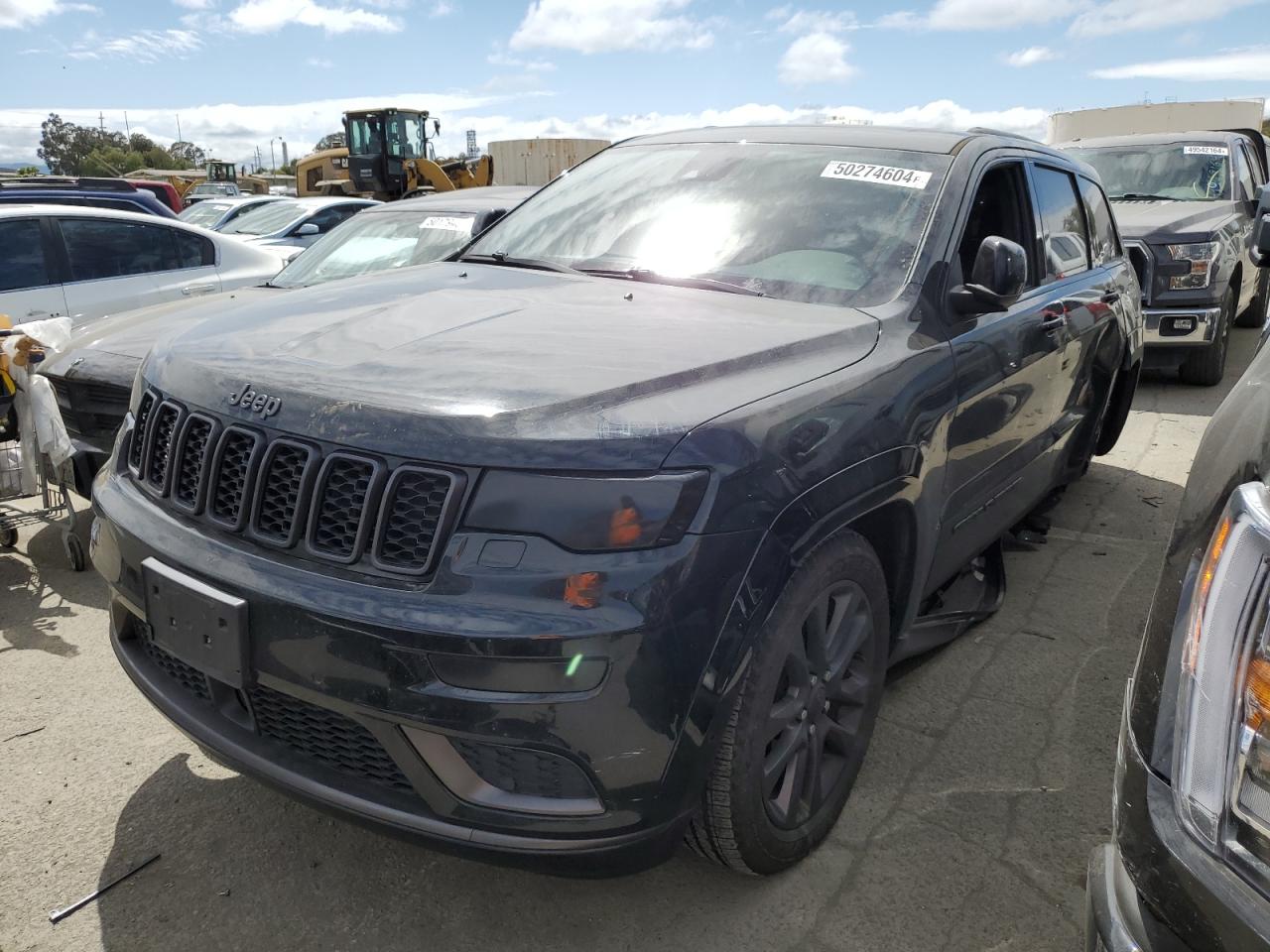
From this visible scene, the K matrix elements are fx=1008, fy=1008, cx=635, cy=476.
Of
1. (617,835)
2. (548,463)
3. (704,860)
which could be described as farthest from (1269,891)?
(704,860)

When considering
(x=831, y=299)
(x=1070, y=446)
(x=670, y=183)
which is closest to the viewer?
(x=831, y=299)

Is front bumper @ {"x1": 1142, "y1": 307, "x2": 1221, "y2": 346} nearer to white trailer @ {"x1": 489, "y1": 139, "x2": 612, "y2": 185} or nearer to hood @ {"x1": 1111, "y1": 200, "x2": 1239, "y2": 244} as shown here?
hood @ {"x1": 1111, "y1": 200, "x2": 1239, "y2": 244}

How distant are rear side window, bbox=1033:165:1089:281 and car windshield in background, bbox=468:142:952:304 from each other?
2.72ft

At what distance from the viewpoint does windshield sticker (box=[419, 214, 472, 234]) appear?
6.38 metres

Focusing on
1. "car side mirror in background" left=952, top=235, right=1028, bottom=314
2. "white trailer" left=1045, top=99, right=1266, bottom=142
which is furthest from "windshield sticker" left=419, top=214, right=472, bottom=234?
"white trailer" left=1045, top=99, right=1266, bottom=142

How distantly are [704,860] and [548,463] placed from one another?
121cm

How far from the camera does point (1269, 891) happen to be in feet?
3.96

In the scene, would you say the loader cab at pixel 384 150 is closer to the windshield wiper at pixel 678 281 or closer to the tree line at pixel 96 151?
the windshield wiper at pixel 678 281

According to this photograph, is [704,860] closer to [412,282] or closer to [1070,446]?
[412,282]

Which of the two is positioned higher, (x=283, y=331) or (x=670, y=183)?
(x=670, y=183)

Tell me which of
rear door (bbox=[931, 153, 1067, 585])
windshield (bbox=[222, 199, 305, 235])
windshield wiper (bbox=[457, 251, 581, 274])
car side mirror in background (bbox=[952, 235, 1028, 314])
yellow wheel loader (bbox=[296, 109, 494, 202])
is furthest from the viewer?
yellow wheel loader (bbox=[296, 109, 494, 202])

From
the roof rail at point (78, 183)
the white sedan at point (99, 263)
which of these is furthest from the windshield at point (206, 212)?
the white sedan at point (99, 263)

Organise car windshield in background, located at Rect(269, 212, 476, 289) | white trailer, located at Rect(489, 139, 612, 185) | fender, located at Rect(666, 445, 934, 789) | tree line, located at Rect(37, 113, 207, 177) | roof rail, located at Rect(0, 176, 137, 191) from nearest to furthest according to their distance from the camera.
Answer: fender, located at Rect(666, 445, 934, 789)
car windshield in background, located at Rect(269, 212, 476, 289)
roof rail, located at Rect(0, 176, 137, 191)
white trailer, located at Rect(489, 139, 612, 185)
tree line, located at Rect(37, 113, 207, 177)

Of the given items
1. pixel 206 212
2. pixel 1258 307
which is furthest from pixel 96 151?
pixel 1258 307
